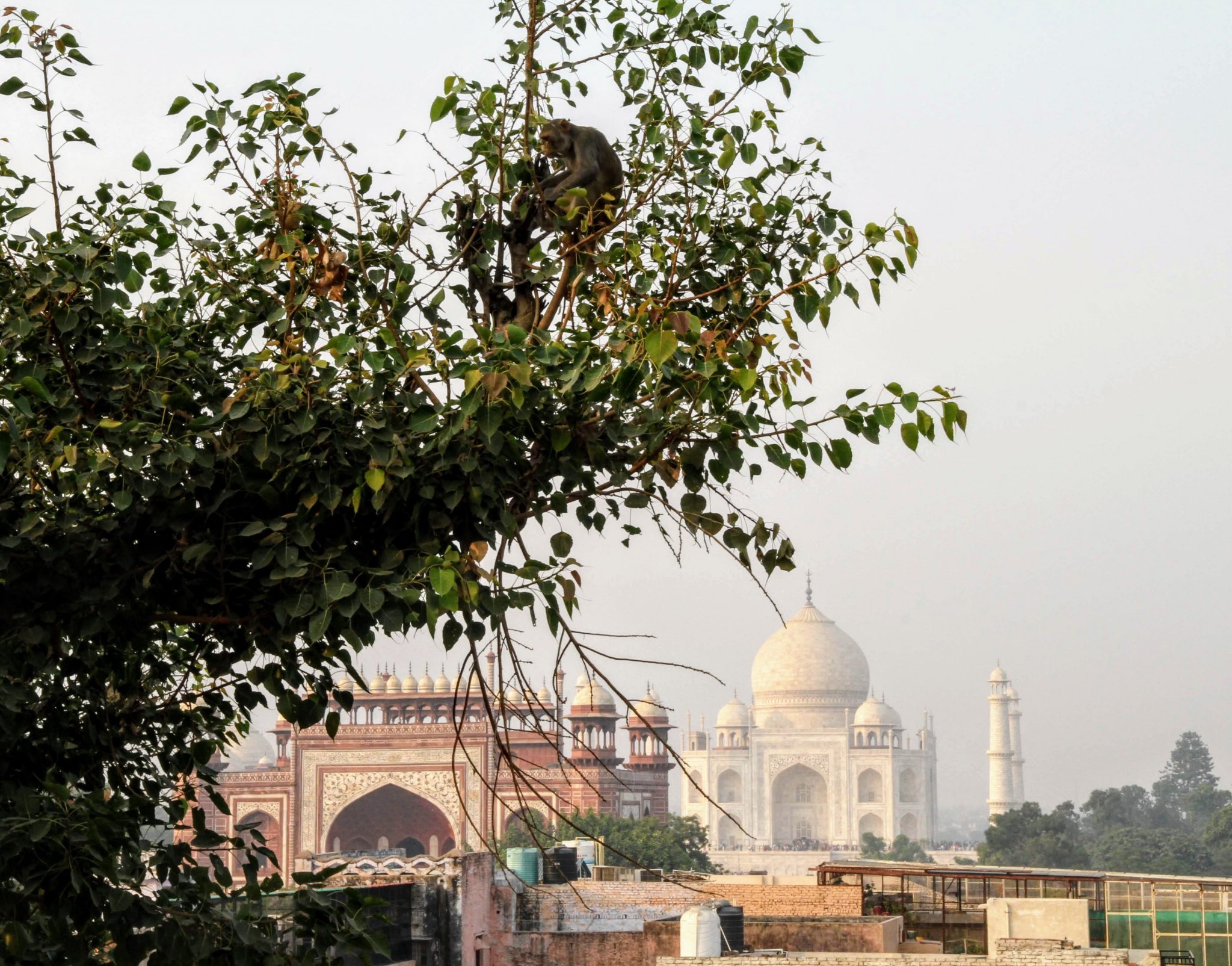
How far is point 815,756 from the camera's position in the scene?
62.2 m

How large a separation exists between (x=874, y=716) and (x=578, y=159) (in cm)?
6004

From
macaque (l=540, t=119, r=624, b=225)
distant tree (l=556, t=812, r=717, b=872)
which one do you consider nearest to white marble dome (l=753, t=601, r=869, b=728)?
distant tree (l=556, t=812, r=717, b=872)

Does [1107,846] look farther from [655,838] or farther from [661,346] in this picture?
[661,346]

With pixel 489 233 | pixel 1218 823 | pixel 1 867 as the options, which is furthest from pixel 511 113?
pixel 1218 823

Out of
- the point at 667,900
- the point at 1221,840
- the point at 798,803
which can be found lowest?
the point at 1221,840

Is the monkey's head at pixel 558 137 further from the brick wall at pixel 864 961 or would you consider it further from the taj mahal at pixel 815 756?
the taj mahal at pixel 815 756

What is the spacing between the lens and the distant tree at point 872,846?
56844 millimetres

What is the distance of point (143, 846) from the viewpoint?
109 inches

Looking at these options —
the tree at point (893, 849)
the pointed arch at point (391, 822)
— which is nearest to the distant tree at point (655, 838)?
the pointed arch at point (391, 822)

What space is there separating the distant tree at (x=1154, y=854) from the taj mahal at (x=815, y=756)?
13.0 m

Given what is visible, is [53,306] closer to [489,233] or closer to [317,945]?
[489,233]

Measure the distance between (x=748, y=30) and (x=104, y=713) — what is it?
1.81m

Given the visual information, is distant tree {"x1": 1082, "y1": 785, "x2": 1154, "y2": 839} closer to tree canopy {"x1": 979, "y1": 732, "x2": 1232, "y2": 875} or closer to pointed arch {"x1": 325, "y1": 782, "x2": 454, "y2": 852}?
tree canopy {"x1": 979, "y1": 732, "x2": 1232, "y2": 875}

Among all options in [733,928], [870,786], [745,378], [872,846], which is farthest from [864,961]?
[870,786]
